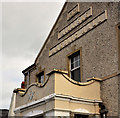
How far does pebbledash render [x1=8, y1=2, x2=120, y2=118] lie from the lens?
10211 mm

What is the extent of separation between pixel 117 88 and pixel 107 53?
1728mm

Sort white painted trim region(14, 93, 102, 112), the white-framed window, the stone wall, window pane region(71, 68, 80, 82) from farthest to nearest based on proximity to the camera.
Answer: the white-framed window < window pane region(71, 68, 80, 82) < the stone wall < white painted trim region(14, 93, 102, 112)

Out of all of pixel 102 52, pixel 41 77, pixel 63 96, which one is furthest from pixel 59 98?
pixel 41 77

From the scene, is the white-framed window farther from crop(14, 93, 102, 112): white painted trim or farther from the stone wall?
crop(14, 93, 102, 112): white painted trim

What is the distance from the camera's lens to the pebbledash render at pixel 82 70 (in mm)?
10211

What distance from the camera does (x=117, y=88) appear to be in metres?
10.6

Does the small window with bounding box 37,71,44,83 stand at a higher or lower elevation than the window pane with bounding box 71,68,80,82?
higher

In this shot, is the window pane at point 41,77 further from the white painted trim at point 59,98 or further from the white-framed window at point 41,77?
the white painted trim at point 59,98

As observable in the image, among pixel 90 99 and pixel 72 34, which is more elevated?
pixel 72 34

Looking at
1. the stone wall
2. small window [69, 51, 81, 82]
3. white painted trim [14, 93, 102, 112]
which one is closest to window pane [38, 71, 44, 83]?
the stone wall

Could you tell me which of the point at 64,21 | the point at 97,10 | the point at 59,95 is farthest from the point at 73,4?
the point at 59,95

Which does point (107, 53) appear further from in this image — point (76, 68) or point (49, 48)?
point (49, 48)

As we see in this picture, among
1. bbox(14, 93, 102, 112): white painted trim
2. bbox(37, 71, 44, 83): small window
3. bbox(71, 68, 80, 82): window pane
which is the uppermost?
bbox(37, 71, 44, 83): small window

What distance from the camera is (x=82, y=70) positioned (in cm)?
1287
